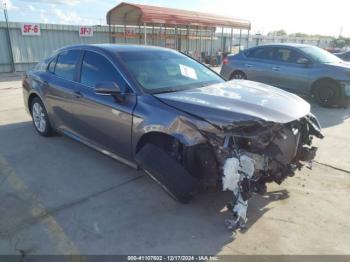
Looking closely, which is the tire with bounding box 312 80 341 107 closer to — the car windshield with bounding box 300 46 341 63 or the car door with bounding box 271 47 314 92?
the car door with bounding box 271 47 314 92

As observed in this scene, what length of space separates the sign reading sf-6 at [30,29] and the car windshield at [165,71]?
13.6 m

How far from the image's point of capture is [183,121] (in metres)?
3.15

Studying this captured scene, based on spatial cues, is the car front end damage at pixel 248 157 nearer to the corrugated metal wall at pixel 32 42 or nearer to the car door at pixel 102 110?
the car door at pixel 102 110

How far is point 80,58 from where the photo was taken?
4602 millimetres

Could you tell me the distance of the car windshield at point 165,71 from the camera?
12.7 feet

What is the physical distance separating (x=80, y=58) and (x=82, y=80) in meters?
0.37

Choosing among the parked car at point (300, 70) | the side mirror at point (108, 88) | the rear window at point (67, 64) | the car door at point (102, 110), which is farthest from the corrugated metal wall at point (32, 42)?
the side mirror at point (108, 88)

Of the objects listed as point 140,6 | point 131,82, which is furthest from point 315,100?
point 140,6

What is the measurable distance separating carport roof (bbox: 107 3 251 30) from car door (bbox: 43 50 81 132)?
453 inches

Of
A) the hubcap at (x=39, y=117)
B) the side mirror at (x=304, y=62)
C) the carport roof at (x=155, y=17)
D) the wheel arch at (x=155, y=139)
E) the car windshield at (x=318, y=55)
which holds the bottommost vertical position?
the hubcap at (x=39, y=117)

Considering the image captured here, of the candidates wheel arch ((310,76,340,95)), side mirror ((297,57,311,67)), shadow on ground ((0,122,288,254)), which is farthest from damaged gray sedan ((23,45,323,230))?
wheel arch ((310,76,340,95))

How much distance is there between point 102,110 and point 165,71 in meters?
0.96

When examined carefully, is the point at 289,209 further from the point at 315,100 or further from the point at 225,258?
the point at 315,100

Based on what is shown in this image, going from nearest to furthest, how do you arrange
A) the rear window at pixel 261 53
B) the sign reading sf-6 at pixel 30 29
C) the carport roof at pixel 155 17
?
1. the rear window at pixel 261 53
2. the sign reading sf-6 at pixel 30 29
3. the carport roof at pixel 155 17
